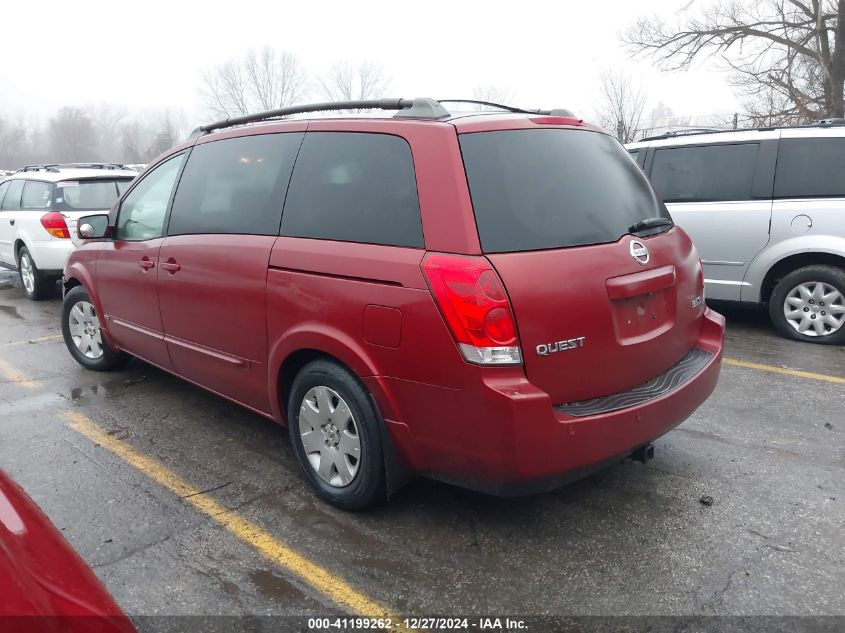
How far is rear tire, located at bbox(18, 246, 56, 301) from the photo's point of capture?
822 cm

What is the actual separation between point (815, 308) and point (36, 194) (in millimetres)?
8971

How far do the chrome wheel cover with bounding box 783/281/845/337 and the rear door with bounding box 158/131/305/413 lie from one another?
4.89 metres

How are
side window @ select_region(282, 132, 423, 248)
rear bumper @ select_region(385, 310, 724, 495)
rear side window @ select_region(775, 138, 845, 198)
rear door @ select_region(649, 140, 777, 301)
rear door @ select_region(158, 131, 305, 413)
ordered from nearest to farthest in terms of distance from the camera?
rear bumper @ select_region(385, 310, 724, 495), side window @ select_region(282, 132, 423, 248), rear door @ select_region(158, 131, 305, 413), rear side window @ select_region(775, 138, 845, 198), rear door @ select_region(649, 140, 777, 301)

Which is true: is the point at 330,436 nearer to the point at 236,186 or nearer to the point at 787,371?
the point at 236,186

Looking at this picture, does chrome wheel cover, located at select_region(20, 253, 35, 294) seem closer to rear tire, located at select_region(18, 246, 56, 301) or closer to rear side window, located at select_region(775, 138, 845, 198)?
rear tire, located at select_region(18, 246, 56, 301)

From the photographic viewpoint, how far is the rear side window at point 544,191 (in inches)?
104

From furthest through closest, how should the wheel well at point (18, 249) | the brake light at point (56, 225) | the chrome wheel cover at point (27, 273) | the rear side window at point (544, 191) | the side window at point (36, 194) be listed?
1. the wheel well at point (18, 249)
2. the chrome wheel cover at point (27, 273)
3. the side window at point (36, 194)
4. the brake light at point (56, 225)
5. the rear side window at point (544, 191)

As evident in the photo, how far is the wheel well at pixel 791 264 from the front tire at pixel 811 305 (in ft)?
0.24

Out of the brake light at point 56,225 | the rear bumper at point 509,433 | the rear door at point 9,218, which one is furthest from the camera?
the rear door at point 9,218

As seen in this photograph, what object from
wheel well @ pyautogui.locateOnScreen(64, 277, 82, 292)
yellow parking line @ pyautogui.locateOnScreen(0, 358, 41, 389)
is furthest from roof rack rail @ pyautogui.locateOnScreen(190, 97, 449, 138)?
yellow parking line @ pyautogui.locateOnScreen(0, 358, 41, 389)

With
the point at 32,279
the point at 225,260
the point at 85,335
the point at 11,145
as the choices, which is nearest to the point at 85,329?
the point at 85,335

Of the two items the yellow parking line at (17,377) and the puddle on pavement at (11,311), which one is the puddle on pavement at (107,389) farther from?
the puddle on pavement at (11,311)

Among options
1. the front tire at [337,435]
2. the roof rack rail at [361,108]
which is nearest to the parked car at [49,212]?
the roof rack rail at [361,108]

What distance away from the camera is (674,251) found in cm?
316
